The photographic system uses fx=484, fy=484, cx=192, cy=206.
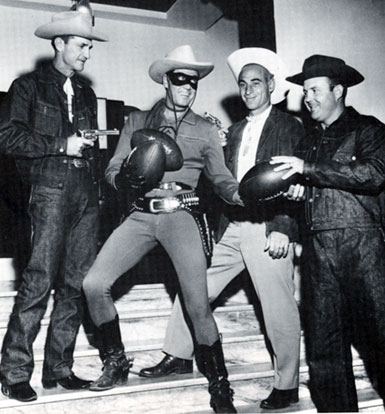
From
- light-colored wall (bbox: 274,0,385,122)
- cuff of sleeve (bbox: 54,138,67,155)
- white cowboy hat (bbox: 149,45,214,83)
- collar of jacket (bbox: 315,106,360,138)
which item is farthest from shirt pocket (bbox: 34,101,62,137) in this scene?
light-colored wall (bbox: 274,0,385,122)

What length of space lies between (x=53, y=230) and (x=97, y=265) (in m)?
0.35

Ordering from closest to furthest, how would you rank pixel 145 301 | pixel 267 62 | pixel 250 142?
pixel 250 142 → pixel 267 62 → pixel 145 301

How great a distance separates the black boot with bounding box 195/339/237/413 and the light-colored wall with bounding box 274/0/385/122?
92.7 inches

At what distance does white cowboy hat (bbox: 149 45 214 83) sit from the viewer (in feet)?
9.15

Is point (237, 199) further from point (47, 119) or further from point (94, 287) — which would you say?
point (47, 119)

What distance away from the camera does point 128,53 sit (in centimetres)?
616

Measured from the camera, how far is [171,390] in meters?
2.89

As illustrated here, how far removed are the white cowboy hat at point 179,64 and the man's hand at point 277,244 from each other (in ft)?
3.52

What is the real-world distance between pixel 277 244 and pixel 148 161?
98cm

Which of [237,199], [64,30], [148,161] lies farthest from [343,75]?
[64,30]

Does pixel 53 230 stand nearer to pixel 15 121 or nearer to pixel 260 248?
pixel 15 121

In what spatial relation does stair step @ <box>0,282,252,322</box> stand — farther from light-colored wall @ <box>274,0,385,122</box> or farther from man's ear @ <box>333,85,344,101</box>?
light-colored wall @ <box>274,0,385,122</box>

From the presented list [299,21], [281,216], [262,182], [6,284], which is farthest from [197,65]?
[6,284]

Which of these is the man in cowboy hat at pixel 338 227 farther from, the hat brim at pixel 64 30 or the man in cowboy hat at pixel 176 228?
the hat brim at pixel 64 30
